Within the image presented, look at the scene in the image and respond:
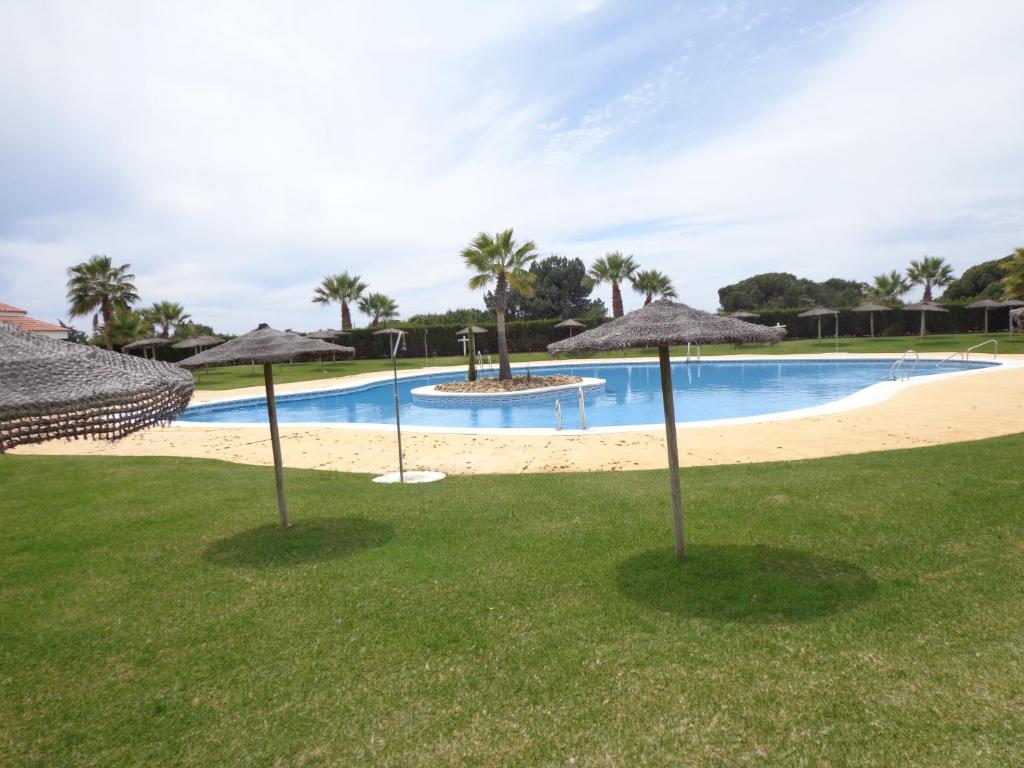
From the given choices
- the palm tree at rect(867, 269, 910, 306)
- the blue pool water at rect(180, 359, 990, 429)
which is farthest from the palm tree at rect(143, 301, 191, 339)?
the palm tree at rect(867, 269, 910, 306)

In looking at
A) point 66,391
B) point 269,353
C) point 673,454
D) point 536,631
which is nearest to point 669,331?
point 673,454

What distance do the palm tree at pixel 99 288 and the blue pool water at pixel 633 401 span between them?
20034 mm

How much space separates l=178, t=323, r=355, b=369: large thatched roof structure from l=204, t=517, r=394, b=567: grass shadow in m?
2.01

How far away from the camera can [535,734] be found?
11.1 ft

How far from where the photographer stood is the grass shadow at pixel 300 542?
20.4ft

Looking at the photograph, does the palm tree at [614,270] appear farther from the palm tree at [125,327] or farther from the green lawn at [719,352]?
the palm tree at [125,327]

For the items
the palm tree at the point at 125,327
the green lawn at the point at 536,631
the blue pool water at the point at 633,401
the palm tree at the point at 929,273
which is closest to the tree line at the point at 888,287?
the palm tree at the point at 929,273

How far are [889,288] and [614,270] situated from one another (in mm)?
24620

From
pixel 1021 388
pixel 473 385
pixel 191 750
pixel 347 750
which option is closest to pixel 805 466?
pixel 347 750

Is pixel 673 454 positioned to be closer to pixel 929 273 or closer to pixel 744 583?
pixel 744 583

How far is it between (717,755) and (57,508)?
9171 mm

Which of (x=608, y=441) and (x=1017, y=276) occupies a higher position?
(x=1017, y=276)

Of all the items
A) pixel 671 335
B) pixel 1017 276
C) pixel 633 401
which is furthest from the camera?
pixel 1017 276

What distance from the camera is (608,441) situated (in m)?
12.2
